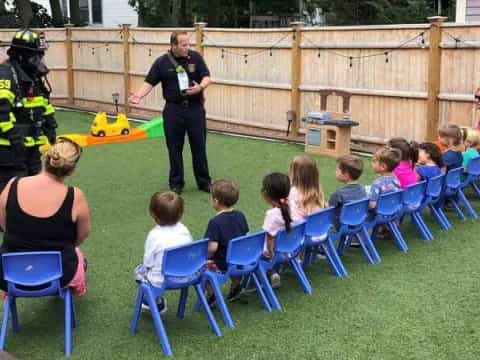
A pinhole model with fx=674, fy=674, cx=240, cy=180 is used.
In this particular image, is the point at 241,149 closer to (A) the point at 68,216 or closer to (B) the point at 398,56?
(B) the point at 398,56

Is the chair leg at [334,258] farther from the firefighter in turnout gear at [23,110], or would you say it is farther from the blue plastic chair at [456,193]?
the firefighter in turnout gear at [23,110]

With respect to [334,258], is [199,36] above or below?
above

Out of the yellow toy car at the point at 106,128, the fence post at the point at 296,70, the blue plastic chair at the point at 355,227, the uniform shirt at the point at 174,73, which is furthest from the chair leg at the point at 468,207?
the yellow toy car at the point at 106,128

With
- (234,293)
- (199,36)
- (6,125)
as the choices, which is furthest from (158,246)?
(199,36)

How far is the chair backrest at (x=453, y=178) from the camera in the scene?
678 cm

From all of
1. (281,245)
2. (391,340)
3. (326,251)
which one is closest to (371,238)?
(326,251)

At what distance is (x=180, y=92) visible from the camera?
8.07 meters

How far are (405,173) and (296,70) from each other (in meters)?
5.98

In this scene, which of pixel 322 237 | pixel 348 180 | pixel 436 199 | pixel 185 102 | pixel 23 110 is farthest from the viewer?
pixel 185 102

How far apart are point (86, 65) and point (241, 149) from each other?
7539 mm

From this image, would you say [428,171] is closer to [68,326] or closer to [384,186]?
[384,186]

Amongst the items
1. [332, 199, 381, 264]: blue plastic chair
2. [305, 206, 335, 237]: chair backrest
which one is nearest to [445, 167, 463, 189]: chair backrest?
[332, 199, 381, 264]: blue plastic chair

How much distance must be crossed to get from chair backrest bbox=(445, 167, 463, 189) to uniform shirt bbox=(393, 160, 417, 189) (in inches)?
18.7

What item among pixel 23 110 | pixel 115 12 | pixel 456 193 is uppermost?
pixel 115 12
